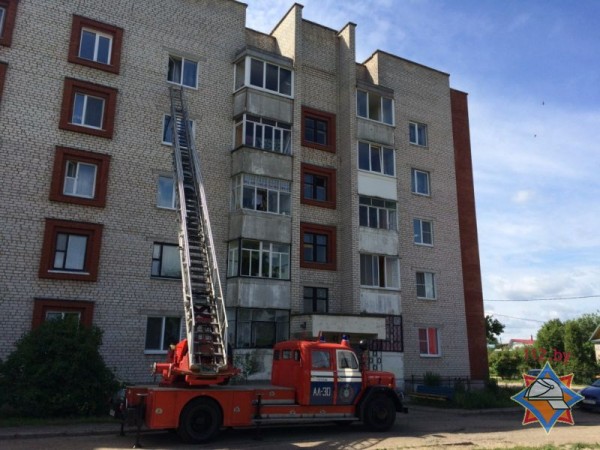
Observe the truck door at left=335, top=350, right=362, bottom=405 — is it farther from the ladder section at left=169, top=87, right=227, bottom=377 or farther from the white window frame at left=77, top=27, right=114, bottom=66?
the white window frame at left=77, top=27, right=114, bottom=66

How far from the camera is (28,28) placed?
20172 millimetres

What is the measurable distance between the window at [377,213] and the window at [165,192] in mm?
9193

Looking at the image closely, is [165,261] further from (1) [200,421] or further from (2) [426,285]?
(2) [426,285]

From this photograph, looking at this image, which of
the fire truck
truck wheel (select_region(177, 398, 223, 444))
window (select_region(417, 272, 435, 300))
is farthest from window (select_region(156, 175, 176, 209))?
window (select_region(417, 272, 435, 300))

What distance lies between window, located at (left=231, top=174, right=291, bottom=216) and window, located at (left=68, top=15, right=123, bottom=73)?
709cm

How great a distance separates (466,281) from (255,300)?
13321mm

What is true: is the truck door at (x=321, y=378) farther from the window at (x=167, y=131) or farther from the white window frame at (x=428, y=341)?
the white window frame at (x=428, y=341)

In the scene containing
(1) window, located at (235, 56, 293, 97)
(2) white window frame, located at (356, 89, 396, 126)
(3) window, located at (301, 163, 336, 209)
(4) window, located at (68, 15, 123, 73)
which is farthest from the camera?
(2) white window frame, located at (356, 89, 396, 126)

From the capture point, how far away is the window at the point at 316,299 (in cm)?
2409

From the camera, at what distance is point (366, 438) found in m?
13.2

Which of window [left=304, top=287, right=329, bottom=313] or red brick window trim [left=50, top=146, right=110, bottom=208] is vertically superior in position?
red brick window trim [left=50, top=146, right=110, bottom=208]

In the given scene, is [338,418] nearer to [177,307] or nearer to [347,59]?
[177,307]

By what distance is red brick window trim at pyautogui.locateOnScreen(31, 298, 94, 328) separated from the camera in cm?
1817

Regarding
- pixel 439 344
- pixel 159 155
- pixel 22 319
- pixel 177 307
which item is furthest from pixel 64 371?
pixel 439 344
